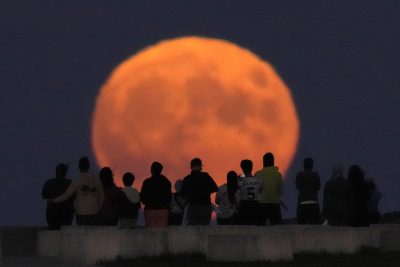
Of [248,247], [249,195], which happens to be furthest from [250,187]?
[248,247]

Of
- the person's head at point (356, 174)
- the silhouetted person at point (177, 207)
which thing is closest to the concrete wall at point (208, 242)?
the person's head at point (356, 174)

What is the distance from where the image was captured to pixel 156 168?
25562mm

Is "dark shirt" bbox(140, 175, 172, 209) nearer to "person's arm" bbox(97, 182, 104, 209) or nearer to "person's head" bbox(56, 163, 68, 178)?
"person's arm" bbox(97, 182, 104, 209)

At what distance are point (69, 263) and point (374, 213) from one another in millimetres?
10894

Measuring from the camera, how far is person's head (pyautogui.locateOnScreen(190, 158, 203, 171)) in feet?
86.3

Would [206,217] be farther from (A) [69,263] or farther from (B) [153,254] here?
(A) [69,263]

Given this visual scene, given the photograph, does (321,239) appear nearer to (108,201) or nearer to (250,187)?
(250,187)

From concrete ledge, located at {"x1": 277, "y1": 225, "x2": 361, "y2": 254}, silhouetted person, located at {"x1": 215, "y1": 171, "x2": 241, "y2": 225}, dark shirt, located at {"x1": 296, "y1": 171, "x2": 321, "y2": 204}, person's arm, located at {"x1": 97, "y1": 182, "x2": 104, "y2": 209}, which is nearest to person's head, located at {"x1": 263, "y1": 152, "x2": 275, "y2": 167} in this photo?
silhouetted person, located at {"x1": 215, "y1": 171, "x2": 241, "y2": 225}

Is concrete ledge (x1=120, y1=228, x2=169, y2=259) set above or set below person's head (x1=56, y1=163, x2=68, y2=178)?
below

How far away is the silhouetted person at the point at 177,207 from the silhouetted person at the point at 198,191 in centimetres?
215

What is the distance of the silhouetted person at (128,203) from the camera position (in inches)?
992

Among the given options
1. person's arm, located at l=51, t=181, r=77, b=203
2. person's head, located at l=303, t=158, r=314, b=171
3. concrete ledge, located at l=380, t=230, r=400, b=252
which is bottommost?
concrete ledge, located at l=380, t=230, r=400, b=252

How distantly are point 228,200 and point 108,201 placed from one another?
134 inches

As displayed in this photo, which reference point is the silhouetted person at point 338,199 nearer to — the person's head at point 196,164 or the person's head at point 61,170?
the person's head at point 196,164
